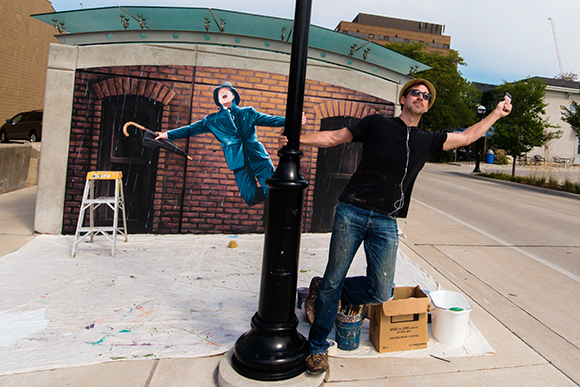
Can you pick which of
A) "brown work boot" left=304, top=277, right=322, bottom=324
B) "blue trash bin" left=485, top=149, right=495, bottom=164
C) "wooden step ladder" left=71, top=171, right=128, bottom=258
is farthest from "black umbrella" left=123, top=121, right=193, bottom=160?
"blue trash bin" left=485, top=149, right=495, bottom=164

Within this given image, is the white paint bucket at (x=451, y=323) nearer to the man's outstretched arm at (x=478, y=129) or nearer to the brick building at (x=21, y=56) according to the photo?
the man's outstretched arm at (x=478, y=129)

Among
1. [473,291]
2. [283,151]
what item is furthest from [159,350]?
[473,291]

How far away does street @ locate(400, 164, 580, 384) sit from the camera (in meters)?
4.21

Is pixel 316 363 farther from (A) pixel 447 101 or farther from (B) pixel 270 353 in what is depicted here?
(A) pixel 447 101

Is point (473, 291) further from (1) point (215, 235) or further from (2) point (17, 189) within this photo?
(2) point (17, 189)

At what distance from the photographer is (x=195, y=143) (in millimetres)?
7016

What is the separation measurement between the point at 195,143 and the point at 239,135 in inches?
29.5

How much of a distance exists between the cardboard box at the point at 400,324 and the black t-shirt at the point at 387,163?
2.89 ft

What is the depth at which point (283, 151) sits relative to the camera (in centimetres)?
Answer: 303

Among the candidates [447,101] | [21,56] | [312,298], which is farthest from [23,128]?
[447,101]

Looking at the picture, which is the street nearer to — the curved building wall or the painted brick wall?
the curved building wall

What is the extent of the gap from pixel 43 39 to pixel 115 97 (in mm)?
21892

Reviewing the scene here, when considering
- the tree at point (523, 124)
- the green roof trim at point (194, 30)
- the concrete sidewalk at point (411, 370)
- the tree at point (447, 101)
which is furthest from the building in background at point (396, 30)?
the concrete sidewalk at point (411, 370)

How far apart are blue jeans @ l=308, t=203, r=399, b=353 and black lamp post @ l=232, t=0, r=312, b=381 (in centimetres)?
24
